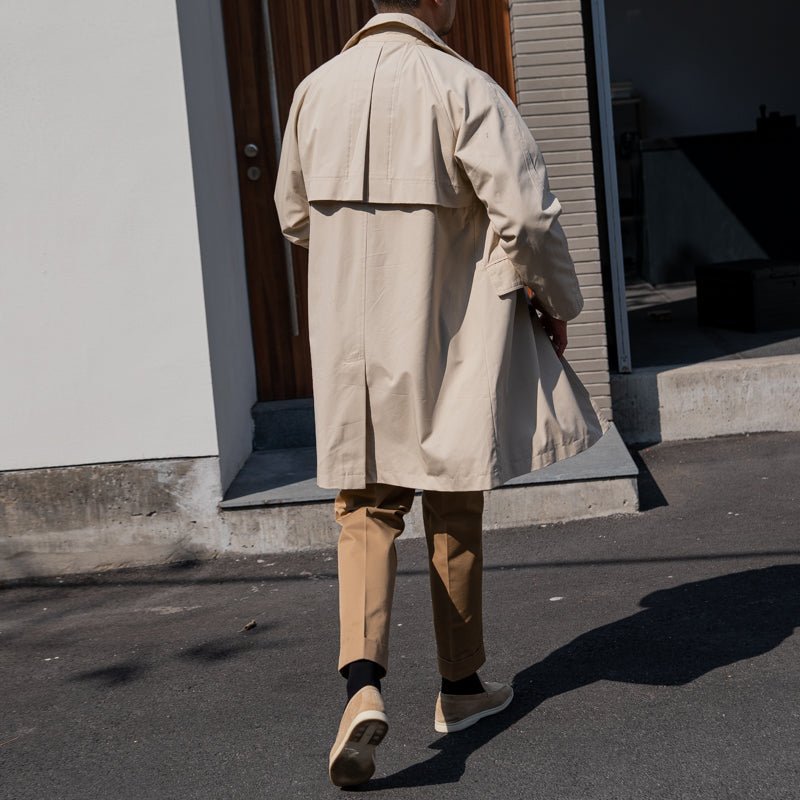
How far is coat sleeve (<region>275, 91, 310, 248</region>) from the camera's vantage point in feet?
9.08

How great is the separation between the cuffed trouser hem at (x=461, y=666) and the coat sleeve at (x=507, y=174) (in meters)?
1.04

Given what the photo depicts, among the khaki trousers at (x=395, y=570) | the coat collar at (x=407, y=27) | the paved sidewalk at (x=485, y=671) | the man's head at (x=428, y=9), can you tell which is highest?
the man's head at (x=428, y=9)

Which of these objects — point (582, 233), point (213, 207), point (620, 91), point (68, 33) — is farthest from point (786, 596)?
point (620, 91)

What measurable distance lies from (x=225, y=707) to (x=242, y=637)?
0.60 metres

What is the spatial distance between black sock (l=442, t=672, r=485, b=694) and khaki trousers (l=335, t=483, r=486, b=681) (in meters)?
0.04

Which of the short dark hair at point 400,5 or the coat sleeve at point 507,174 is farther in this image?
the short dark hair at point 400,5

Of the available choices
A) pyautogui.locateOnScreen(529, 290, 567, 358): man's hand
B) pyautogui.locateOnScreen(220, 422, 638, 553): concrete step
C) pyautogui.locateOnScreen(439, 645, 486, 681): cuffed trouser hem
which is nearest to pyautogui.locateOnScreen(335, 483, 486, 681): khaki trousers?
pyautogui.locateOnScreen(439, 645, 486, 681): cuffed trouser hem

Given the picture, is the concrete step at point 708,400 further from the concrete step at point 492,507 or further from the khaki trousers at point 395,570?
the khaki trousers at point 395,570

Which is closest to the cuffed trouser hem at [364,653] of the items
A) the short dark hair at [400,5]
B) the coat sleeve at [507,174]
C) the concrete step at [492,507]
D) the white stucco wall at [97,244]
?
the coat sleeve at [507,174]

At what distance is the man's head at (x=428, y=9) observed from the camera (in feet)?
8.56

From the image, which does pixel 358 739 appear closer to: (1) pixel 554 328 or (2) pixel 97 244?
(1) pixel 554 328

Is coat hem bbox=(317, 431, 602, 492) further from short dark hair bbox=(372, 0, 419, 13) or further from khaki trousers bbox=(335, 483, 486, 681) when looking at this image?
short dark hair bbox=(372, 0, 419, 13)

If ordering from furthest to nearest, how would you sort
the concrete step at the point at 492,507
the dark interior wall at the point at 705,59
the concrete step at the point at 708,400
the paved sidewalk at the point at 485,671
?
the dark interior wall at the point at 705,59
the concrete step at the point at 708,400
the concrete step at the point at 492,507
the paved sidewalk at the point at 485,671

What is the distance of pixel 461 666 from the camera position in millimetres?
2846
